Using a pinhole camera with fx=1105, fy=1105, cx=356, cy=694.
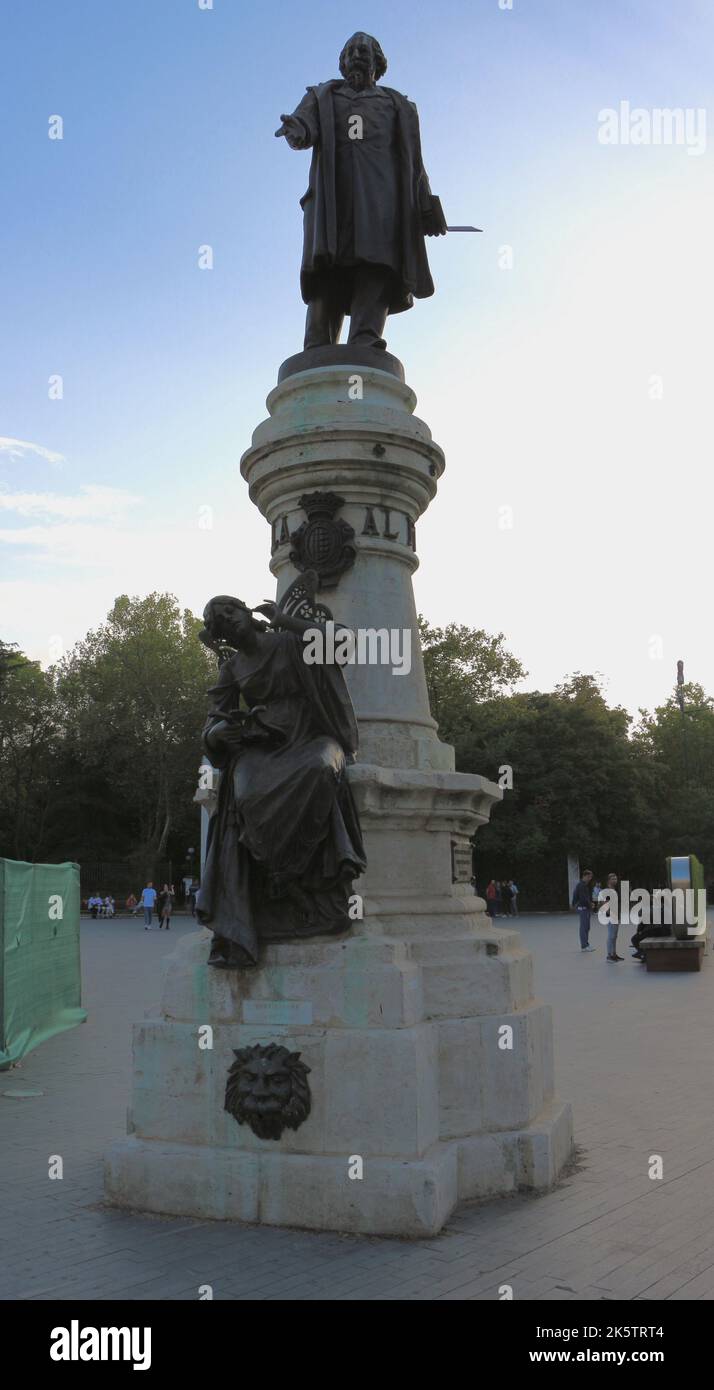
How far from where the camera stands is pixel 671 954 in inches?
717

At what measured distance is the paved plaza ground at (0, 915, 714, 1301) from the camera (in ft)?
13.8

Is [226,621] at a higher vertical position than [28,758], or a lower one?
lower

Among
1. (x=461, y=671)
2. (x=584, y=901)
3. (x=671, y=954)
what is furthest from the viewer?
(x=461, y=671)

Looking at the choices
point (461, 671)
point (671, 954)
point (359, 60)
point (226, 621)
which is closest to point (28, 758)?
point (461, 671)

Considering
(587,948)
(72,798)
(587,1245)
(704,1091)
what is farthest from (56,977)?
(72,798)

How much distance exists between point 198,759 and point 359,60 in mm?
45082

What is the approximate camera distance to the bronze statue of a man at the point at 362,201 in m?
7.03

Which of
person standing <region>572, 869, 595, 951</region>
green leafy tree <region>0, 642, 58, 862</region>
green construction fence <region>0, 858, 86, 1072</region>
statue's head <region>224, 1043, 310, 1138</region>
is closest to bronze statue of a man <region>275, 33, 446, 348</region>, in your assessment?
statue's head <region>224, 1043, 310, 1138</region>

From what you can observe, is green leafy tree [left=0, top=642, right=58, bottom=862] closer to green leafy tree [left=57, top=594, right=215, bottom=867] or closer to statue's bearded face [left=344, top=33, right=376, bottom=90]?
green leafy tree [left=57, top=594, right=215, bottom=867]

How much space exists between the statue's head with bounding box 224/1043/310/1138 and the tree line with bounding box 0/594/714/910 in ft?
118

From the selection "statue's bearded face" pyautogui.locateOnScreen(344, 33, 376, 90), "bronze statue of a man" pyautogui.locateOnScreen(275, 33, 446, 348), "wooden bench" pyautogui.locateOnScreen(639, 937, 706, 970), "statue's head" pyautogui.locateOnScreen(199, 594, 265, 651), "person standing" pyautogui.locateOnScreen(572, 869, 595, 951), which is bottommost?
"wooden bench" pyautogui.locateOnScreen(639, 937, 706, 970)

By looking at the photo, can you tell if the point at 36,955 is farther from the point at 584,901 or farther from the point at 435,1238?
the point at 584,901

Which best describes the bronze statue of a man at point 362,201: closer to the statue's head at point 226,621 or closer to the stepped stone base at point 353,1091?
the statue's head at point 226,621
